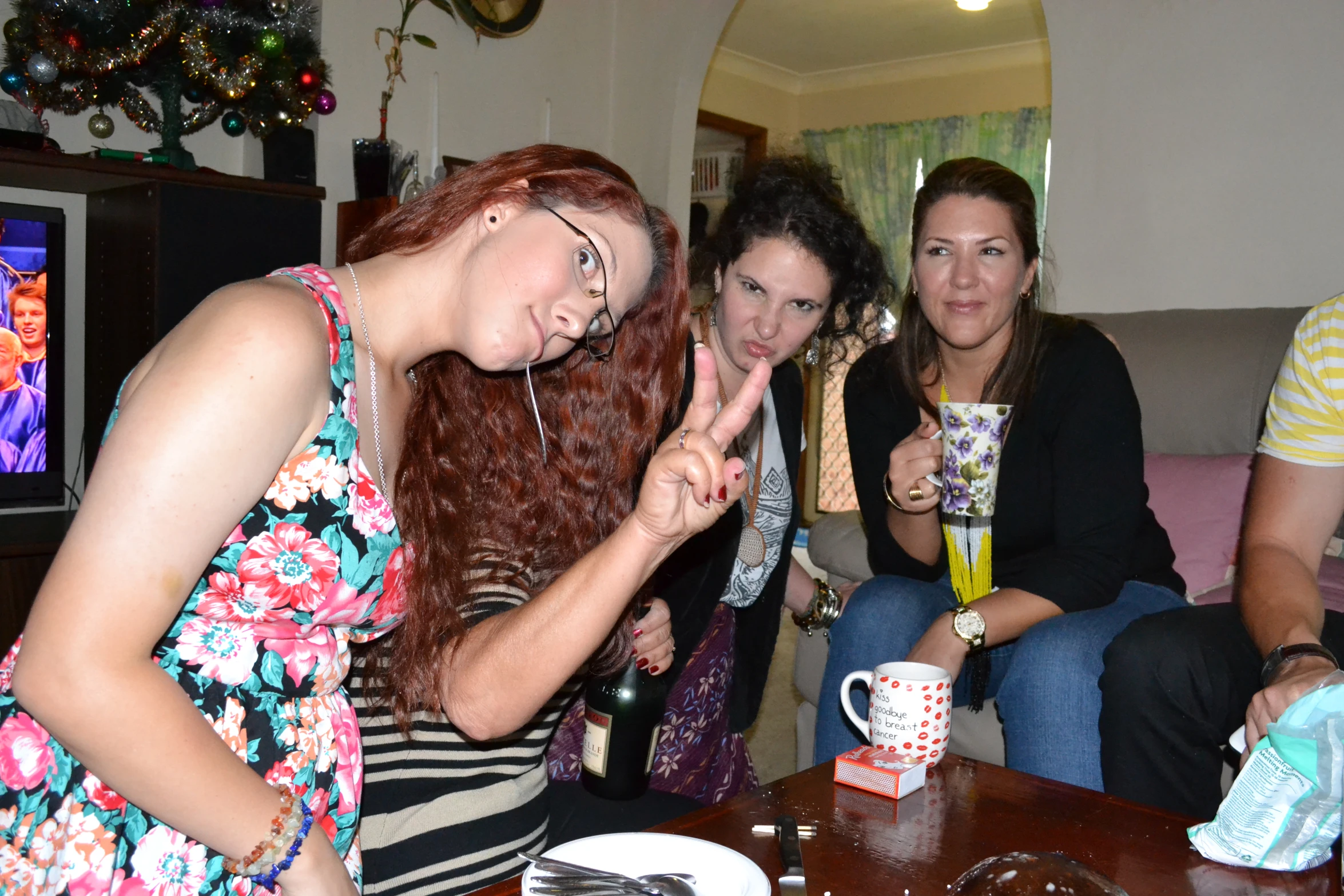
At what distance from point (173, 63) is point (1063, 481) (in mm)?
2433

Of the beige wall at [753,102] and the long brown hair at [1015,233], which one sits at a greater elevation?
the beige wall at [753,102]

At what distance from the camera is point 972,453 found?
152 cm

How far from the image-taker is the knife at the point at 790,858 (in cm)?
85

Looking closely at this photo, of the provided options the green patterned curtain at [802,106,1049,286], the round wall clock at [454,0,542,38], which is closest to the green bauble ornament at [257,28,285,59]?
the round wall clock at [454,0,542,38]

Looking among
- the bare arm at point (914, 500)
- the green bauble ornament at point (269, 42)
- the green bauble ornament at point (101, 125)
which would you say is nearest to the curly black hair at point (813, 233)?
the bare arm at point (914, 500)

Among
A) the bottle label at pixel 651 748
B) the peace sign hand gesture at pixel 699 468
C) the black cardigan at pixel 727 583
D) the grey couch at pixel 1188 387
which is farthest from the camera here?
the grey couch at pixel 1188 387

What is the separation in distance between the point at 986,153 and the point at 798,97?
4.09ft

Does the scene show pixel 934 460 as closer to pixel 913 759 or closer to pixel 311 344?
pixel 913 759

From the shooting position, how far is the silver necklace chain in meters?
1.05

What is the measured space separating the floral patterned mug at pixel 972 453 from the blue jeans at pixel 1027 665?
9.6 inches

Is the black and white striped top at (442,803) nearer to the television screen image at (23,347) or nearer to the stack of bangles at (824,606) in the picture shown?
the stack of bangles at (824,606)

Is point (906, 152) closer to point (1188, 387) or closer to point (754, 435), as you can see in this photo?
point (1188, 387)

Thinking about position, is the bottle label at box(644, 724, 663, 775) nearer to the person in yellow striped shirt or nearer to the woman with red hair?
the woman with red hair

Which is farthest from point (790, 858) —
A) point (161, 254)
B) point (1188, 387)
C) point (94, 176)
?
point (94, 176)
